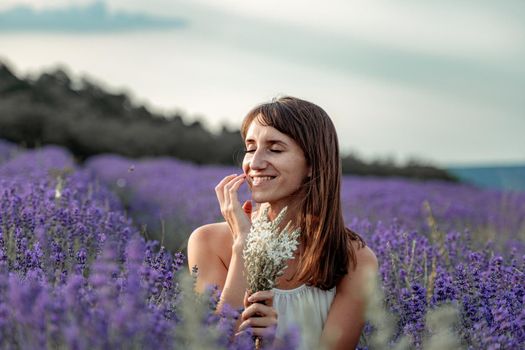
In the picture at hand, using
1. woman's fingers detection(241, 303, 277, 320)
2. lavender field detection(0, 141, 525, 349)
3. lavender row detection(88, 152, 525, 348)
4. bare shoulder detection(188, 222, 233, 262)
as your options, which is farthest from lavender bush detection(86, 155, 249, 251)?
woman's fingers detection(241, 303, 277, 320)

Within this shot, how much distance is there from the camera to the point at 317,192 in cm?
282

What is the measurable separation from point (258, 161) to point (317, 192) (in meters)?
0.25

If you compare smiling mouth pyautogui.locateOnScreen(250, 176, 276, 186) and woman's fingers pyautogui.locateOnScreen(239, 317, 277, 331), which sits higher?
smiling mouth pyautogui.locateOnScreen(250, 176, 276, 186)

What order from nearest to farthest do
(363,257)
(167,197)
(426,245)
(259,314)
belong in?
(259,314), (363,257), (426,245), (167,197)

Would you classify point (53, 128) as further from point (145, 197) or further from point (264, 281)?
point (264, 281)

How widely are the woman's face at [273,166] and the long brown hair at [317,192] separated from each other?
30 mm

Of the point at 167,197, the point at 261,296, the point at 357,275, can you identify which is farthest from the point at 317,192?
the point at 167,197

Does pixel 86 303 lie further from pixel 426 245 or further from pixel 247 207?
pixel 426 245

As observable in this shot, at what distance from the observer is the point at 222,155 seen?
830 inches

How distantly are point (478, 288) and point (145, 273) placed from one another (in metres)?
1.48

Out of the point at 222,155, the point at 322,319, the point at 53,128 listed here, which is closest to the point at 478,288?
the point at 322,319

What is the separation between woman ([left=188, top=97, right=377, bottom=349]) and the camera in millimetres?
2736

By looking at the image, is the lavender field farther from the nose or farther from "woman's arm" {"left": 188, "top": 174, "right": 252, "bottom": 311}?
the nose

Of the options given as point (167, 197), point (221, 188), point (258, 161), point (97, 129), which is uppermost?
point (258, 161)
